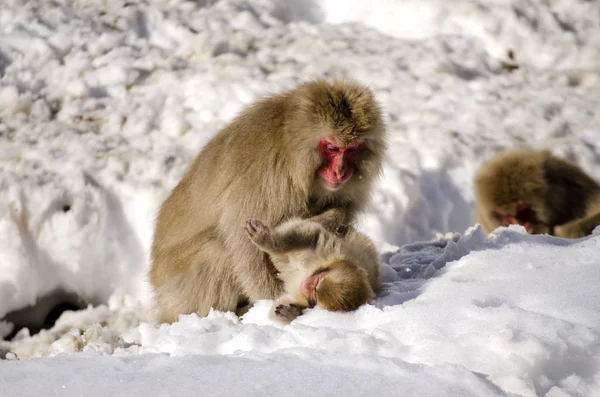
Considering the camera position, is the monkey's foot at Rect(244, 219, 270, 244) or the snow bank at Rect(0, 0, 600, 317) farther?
the snow bank at Rect(0, 0, 600, 317)

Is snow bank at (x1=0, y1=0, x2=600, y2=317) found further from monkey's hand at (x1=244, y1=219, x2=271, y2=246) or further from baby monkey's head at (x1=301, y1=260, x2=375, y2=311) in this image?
baby monkey's head at (x1=301, y1=260, x2=375, y2=311)

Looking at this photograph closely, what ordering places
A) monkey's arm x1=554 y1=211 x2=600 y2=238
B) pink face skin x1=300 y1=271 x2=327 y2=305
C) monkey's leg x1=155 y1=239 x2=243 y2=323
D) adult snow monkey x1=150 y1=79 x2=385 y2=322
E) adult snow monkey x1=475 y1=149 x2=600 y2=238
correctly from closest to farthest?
pink face skin x1=300 y1=271 x2=327 y2=305 < adult snow monkey x1=150 y1=79 x2=385 y2=322 < monkey's leg x1=155 y1=239 x2=243 y2=323 < monkey's arm x1=554 y1=211 x2=600 y2=238 < adult snow monkey x1=475 y1=149 x2=600 y2=238

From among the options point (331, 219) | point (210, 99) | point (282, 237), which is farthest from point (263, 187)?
point (210, 99)

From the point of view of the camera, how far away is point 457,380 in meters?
2.03

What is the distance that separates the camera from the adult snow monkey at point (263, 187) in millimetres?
3322

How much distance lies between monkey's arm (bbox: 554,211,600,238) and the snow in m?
0.71

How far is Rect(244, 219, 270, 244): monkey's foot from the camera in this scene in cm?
311

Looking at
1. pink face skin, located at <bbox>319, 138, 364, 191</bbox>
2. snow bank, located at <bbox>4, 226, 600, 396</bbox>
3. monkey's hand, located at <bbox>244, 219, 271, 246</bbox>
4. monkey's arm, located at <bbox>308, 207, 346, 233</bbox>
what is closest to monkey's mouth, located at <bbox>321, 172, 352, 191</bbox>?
pink face skin, located at <bbox>319, 138, 364, 191</bbox>

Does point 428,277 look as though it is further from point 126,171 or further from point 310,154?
point 126,171

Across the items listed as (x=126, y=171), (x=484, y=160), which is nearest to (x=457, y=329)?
(x=126, y=171)

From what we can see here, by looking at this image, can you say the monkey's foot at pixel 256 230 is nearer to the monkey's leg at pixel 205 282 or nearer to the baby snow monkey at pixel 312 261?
the baby snow monkey at pixel 312 261

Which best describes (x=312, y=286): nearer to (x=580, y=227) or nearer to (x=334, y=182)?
(x=334, y=182)

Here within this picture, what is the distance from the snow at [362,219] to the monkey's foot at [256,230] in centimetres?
27

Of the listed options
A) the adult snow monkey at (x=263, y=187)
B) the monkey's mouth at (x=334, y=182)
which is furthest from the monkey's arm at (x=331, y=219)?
the monkey's mouth at (x=334, y=182)
